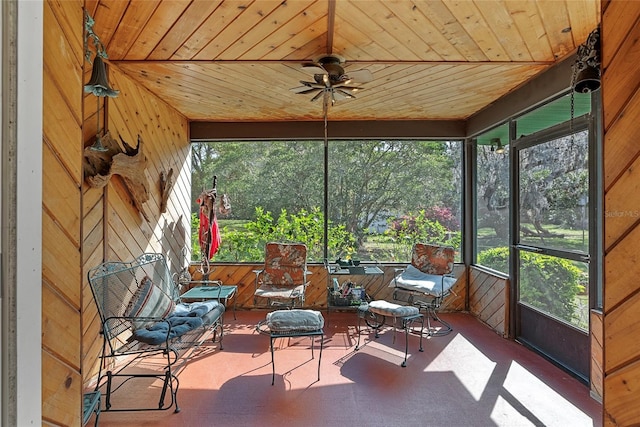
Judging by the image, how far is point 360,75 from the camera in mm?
2814

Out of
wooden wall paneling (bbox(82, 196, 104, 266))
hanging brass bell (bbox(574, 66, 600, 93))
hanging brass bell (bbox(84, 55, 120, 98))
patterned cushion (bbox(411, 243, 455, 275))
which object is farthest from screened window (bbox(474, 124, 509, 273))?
wooden wall paneling (bbox(82, 196, 104, 266))

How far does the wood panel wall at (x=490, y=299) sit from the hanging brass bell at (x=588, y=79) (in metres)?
2.36

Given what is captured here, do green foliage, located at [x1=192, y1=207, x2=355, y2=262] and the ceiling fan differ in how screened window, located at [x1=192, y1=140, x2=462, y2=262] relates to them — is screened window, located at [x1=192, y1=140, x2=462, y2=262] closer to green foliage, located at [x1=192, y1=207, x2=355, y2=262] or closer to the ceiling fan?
green foliage, located at [x1=192, y1=207, x2=355, y2=262]

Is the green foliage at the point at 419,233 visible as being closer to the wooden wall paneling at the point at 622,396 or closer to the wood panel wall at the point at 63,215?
the wooden wall paneling at the point at 622,396

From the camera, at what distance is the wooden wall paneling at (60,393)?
882 mm

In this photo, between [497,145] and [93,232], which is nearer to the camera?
[93,232]

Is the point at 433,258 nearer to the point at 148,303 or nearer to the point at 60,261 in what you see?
the point at 148,303

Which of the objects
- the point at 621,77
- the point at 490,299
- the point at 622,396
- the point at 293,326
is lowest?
the point at 490,299

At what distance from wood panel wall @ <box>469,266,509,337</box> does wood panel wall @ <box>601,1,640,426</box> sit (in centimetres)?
288

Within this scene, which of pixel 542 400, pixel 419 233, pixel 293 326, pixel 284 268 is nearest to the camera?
pixel 542 400

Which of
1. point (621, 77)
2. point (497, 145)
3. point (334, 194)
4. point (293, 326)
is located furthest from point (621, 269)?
point (334, 194)

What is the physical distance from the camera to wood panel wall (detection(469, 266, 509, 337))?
372 cm

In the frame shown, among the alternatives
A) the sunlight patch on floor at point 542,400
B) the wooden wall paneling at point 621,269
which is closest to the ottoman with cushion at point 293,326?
the sunlight patch on floor at point 542,400

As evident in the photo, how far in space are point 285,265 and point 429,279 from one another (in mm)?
1841
